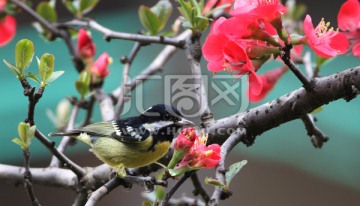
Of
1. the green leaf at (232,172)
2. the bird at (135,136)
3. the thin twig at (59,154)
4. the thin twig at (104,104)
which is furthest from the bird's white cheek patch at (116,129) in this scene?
the green leaf at (232,172)

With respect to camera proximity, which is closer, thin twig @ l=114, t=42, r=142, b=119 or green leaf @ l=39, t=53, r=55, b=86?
green leaf @ l=39, t=53, r=55, b=86

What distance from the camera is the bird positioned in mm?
1408

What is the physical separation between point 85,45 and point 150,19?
1.21 feet

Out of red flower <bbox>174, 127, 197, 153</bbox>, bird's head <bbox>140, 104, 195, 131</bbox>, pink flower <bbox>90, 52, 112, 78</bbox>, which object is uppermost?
pink flower <bbox>90, 52, 112, 78</bbox>

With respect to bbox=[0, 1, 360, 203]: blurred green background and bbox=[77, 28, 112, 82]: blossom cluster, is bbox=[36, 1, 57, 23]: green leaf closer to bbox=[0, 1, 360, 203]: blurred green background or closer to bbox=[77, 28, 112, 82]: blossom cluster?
bbox=[77, 28, 112, 82]: blossom cluster

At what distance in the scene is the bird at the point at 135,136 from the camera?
55.4 inches

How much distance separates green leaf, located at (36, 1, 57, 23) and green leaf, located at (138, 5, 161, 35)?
424 mm

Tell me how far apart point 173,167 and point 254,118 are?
210 mm

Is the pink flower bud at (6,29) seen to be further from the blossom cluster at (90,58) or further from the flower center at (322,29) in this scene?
the flower center at (322,29)

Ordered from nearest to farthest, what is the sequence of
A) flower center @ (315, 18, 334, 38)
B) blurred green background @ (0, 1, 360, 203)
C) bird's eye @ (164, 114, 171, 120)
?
flower center @ (315, 18, 334, 38) < bird's eye @ (164, 114, 171, 120) < blurred green background @ (0, 1, 360, 203)

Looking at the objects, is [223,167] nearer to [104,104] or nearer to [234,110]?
[104,104]

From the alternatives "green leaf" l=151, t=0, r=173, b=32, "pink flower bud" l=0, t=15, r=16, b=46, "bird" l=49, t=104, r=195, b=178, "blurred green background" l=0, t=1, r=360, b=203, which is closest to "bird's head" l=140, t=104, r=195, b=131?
"bird" l=49, t=104, r=195, b=178

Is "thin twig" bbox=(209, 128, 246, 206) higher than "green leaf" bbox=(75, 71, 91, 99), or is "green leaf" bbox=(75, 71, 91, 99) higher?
"green leaf" bbox=(75, 71, 91, 99)

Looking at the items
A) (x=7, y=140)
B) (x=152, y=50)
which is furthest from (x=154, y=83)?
(x=7, y=140)
